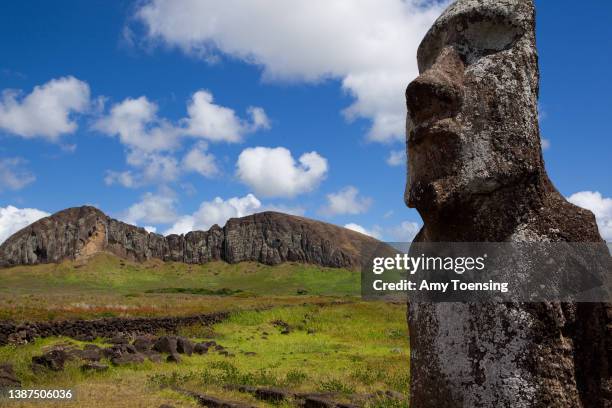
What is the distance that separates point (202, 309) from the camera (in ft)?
118

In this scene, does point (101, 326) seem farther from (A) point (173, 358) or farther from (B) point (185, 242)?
(B) point (185, 242)

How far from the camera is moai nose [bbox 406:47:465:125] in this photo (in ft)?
11.4

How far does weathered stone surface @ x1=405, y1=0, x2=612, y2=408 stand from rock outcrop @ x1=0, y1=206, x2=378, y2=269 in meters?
126

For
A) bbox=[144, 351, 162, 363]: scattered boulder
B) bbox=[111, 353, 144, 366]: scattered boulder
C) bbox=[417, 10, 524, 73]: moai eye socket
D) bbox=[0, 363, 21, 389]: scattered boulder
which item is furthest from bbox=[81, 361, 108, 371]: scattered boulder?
bbox=[417, 10, 524, 73]: moai eye socket

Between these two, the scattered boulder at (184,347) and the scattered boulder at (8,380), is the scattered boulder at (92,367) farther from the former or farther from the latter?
the scattered boulder at (184,347)

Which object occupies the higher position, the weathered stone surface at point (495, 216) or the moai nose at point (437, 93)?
the moai nose at point (437, 93)

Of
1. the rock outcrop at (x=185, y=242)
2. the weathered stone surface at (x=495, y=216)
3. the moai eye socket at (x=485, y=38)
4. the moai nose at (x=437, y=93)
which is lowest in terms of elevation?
the weathered stone surface at (x=495, y=216)

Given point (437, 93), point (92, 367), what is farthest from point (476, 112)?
point (92, 367)

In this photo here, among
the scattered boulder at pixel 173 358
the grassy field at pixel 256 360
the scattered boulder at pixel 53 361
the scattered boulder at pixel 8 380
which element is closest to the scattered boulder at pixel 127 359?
the grassy field at pixel 256 360

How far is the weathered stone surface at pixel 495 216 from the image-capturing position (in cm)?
321

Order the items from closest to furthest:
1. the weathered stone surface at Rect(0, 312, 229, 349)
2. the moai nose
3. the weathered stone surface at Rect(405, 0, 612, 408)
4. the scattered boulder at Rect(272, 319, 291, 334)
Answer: the weathered stone surface at Rect(405, 0, 612, 408) < the moai nose < the weathered stone surface at Rect(0, 312, 229, 349) < the scattered boulder at Rect(272, 319, 291, 334)

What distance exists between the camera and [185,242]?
135625 mm

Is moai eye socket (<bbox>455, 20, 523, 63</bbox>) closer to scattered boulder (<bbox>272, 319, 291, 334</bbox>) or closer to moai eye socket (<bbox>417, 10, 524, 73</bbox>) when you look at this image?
moai eye socket (<bbox>417, 10, 524, 73</bbox>)

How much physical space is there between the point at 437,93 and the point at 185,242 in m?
136
